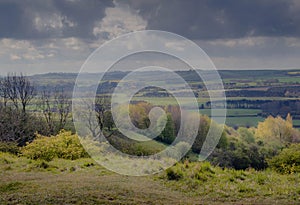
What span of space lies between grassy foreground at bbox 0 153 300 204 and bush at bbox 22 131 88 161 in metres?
8.43

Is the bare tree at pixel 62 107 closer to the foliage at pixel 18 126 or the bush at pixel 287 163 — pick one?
the foliage at pixel 18 126

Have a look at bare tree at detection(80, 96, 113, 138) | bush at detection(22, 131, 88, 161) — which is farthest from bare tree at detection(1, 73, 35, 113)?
bush at detection(22, 131, 88, 161)

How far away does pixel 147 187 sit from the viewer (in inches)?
594

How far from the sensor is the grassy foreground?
12555 millimetres

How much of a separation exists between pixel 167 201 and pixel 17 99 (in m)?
62.0

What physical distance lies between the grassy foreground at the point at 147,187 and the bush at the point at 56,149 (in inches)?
332

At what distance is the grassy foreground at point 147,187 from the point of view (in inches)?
494

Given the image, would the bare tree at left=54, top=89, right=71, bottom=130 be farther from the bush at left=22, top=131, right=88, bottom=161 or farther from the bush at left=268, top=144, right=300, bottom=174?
the bush at left=268, top=144, right=300, bottom=174

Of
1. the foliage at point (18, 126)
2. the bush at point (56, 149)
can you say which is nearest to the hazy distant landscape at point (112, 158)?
the bush at point (56, 149)

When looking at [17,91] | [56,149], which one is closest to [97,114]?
[17,91]

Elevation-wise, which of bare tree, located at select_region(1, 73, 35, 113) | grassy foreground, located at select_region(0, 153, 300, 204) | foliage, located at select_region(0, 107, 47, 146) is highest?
bare tree, located at select_region(1, 73, 35, 113)

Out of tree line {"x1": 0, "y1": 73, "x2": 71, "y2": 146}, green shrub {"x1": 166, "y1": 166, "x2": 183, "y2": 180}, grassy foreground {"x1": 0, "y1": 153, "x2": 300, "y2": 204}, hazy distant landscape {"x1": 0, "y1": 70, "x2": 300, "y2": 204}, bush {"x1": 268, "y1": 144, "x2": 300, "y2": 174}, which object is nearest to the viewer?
grassy foreground {"x1": 0, "y1": 153, "x2": 300, "y2": 204}

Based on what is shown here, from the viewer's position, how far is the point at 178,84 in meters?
28.6

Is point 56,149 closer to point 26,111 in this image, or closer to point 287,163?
point 287,163
